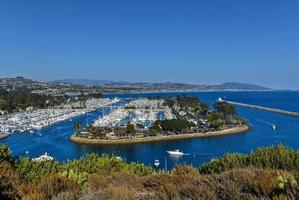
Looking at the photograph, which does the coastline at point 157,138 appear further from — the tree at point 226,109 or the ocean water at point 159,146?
the tree at point 226,109

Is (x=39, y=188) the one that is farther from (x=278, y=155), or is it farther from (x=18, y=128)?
(x=18, y=128)

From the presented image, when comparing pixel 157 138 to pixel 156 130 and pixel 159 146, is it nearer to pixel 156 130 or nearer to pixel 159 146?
pixel 156 130

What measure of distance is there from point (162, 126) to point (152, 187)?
42477mm

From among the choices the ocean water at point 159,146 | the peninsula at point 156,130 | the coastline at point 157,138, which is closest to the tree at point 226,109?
the peninsula at point 156,130

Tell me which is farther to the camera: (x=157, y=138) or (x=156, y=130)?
(x=156, y=130)

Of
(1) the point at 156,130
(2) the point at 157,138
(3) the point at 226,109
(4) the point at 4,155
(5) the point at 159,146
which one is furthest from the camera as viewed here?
(3) the point at 226,109

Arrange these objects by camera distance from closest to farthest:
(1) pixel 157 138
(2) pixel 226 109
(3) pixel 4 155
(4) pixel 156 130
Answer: (3) pixel 4 155, (1) pixel 157 138, (4) pixel 156 130, (2) pixel 226 109

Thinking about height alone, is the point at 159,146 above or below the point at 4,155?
below

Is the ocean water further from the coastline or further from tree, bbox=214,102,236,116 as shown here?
tree, bbox=214,102,236,116

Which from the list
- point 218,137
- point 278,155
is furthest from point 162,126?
point 278,155

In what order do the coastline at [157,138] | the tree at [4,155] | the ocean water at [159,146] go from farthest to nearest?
1. the coastline at [157,138]
2. the ocean water at [159,146]
3. the tree at [4,155]

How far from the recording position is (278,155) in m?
8.98

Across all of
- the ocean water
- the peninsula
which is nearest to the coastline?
the peninsula

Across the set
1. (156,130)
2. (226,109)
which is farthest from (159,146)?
(226,109)
